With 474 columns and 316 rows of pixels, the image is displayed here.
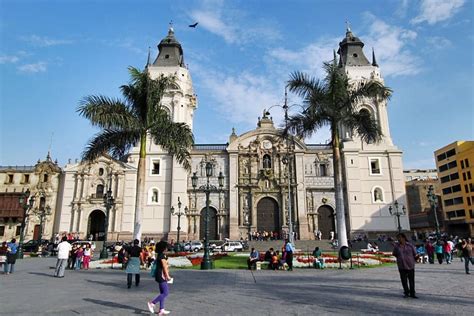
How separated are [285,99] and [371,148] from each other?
1559cm

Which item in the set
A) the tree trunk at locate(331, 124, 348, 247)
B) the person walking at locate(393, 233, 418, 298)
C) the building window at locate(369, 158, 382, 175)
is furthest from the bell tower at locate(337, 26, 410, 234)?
the person walking at locate(393, 233, 418, 298)

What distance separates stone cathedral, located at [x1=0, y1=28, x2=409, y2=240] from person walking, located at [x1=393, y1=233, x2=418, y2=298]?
1154 inches

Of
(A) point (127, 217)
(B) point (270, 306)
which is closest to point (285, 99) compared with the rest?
(A) point (127, 217)

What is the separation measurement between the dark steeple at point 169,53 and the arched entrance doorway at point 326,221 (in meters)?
25.3

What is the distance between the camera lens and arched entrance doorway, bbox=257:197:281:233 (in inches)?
1526

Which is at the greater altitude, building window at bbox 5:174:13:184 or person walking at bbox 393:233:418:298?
building window at bbox 5:174:13:184

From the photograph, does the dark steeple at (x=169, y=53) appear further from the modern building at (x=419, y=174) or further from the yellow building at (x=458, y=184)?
the modern building at (x=419, y=174)

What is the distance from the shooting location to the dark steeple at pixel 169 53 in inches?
1724

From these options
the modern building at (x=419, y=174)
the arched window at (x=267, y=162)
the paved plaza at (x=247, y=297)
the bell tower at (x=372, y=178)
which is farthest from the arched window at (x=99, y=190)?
the modern building at (x=419, y=174)

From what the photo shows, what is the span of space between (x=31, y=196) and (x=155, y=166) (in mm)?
14831

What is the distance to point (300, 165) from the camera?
131 ft

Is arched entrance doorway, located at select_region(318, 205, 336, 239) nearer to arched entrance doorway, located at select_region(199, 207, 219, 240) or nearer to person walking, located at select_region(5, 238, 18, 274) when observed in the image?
arched entrance doorway, located at select_region(199, 207, 219, 240)

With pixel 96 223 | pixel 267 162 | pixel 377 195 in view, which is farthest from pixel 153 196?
pixel 377 195

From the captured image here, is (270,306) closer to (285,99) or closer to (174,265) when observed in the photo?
(174,265)
